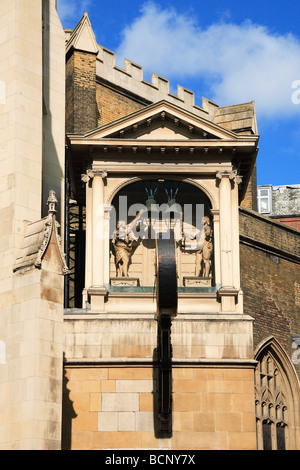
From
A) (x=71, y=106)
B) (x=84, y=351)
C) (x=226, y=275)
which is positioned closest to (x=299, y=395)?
(x=226, y=275)

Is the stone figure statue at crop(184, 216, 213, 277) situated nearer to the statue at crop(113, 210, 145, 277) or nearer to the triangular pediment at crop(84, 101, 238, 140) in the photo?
the statue at crop(113, 210, 145, 277)

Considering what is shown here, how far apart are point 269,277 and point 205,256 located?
29.6ft

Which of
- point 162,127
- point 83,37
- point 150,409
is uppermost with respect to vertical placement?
point 83,37

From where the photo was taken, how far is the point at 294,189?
8119cm

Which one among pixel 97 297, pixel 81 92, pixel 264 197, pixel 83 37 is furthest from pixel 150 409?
pixel 264 197

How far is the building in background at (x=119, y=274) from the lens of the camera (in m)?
28.1

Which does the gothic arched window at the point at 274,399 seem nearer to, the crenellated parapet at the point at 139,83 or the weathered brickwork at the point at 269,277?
the weathered brickwork at the point at 269,277

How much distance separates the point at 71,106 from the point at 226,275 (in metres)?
16.4

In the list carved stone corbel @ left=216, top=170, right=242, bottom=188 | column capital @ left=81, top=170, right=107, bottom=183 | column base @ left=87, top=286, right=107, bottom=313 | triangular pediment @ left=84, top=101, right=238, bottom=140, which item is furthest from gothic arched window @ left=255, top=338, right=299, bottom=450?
column capital @ left=81, top=170, right=107, bottom=183

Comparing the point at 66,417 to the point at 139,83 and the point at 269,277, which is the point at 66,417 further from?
the point at 139,83

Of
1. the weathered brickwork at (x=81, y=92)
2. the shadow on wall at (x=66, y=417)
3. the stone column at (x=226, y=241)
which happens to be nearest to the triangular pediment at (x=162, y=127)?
the stone column at (x=226, y=241)

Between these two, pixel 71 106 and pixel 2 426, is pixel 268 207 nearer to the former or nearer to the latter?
pixel 71 106

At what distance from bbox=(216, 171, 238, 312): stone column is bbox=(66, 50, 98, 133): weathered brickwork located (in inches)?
523

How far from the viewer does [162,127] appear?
3669 centimetres
